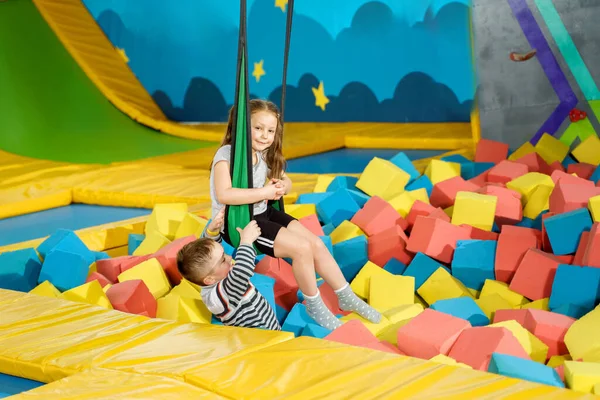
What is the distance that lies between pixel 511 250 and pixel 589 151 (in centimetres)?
190

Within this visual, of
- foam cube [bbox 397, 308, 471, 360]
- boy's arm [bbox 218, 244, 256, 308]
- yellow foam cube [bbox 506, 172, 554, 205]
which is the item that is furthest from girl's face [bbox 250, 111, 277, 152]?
yellow foam cube [bbox 506, 172, 554, 205]

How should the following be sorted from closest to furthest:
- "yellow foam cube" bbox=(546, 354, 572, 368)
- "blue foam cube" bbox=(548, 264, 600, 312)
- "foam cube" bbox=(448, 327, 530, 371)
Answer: "foam cube" bbox=(448, 327, 530, 371), "yellow foam cube" bbox=(546, 354, 572, 368), "blue foam cube" bbox=(548, 264, 600, 312)

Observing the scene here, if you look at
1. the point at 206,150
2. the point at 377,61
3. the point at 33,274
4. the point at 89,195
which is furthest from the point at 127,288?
the point at 377,61

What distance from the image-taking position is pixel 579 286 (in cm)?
293

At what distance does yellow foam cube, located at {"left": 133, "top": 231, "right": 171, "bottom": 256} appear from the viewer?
12.3ft

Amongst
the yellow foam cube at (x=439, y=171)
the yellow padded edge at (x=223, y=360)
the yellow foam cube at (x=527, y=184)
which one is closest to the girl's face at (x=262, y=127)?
the yellow padded edge at (x=223, y=360)

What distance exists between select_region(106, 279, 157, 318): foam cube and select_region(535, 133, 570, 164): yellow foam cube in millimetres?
2886

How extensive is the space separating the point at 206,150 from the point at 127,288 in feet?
12.6

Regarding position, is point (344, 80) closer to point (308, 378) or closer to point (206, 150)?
point (206, 150)

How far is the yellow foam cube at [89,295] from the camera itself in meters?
2.95

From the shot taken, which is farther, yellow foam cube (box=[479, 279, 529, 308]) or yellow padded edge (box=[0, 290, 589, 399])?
yellow foam cube (box=[479, 279, 529, 308])

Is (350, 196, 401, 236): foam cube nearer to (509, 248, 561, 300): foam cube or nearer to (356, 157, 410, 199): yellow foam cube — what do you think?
(356, 157, 410, 199): yellow foam cube

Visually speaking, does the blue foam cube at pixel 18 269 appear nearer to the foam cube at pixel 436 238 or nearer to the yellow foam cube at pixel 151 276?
the yellow foam cube at pixel 151 276

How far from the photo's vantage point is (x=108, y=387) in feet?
6.56
